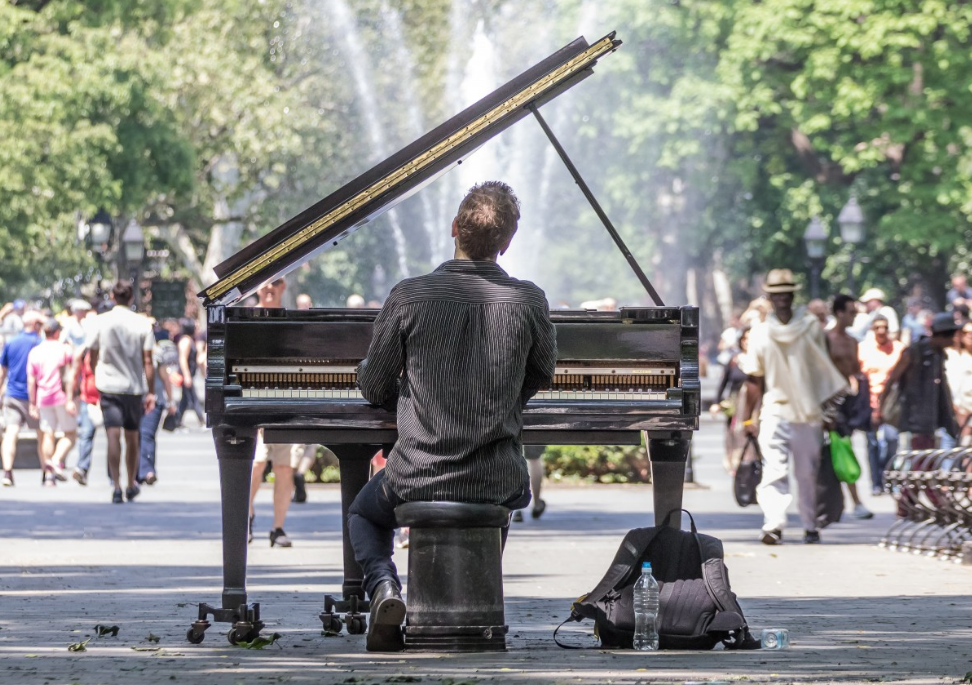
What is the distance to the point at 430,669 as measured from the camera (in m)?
7.62

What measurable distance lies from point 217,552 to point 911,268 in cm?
3710

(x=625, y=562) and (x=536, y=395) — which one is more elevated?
(x=536, y=395)

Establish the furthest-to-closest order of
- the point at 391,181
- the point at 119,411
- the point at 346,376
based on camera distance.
A: the point at 119,411 → the point at 391,181 → the point at 346,376

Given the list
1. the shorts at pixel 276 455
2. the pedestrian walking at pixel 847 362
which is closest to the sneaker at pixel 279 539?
the shorts at pixel 276 455

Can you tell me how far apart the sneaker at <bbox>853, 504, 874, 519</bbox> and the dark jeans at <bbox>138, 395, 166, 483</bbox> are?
22.6 ft

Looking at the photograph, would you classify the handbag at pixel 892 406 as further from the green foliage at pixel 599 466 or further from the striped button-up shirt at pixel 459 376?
the striped button-up shirt at pixel 459 376

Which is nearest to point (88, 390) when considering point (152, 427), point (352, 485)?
point (152, 427)

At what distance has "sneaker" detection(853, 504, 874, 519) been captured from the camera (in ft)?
61.1

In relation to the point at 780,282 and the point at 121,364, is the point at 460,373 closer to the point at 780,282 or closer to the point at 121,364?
the point at 780,282

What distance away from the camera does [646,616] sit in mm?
8508

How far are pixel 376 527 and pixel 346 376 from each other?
934 mm

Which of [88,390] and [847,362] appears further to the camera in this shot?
[88,390]

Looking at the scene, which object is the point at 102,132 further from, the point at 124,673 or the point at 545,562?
the point at 124,673

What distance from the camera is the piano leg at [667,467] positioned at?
9336 millimetres
